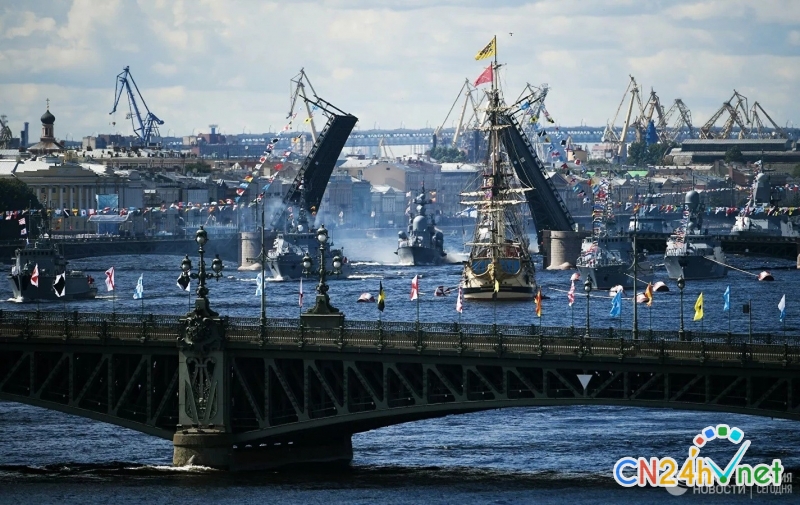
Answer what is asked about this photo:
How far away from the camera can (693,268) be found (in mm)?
145250

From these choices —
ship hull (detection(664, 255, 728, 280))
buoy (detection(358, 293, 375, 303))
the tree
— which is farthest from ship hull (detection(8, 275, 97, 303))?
the tree

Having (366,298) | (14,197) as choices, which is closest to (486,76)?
(366,298)

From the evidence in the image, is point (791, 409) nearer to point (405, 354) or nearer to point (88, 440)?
point (405, 354)

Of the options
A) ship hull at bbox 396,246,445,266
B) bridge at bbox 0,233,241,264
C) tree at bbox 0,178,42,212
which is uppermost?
tree at bbox 0,178,42,212

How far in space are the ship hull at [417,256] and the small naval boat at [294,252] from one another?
620 inches

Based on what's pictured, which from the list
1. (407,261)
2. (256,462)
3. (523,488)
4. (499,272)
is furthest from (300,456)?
(407,261)

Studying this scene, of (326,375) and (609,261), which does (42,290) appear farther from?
(326,375)

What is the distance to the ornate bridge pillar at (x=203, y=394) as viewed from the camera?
189 ft

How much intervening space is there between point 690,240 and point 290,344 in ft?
305

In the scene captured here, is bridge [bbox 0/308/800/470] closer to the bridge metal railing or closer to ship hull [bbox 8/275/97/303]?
the bridge metal railing

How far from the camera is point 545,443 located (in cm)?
6494

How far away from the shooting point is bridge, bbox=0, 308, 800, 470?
2146 inches

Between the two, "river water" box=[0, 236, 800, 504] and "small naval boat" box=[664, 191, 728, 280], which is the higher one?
"small naval boat" box=[664, 191, 728, 280]
